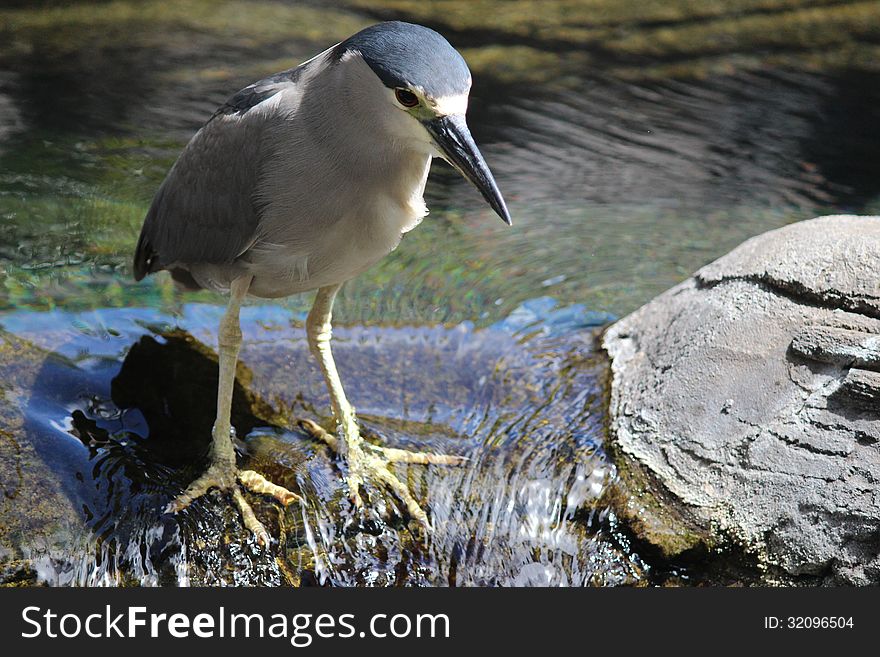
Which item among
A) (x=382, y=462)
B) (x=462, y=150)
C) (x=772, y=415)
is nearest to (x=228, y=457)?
(x=382, y=462)

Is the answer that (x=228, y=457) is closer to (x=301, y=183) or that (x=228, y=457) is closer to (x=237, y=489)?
(x=237, y=489)

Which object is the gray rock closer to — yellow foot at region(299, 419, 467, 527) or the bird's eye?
yellow foot at region(299, 419, 467, 527)

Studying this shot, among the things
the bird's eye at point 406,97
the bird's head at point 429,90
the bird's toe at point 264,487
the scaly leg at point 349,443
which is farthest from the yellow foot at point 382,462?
the bird's eye at point 406,97

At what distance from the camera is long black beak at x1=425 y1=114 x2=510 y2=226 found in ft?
9.55

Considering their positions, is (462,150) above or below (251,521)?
above

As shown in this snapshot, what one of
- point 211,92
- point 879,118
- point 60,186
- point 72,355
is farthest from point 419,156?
point 879,118

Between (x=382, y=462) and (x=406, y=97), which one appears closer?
(x=406, y=97)

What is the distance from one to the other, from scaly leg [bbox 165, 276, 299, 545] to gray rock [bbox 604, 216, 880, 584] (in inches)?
53.2

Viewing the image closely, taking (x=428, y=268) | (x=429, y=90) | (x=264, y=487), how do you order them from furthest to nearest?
(x=428, y=268), (x=264, y=487), (x=429, y=90)

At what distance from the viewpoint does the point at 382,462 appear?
12.4ft

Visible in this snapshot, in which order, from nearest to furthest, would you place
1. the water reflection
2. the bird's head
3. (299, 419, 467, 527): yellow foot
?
the bird's head, the water reflection, (299, 419, 467, 527): yellow foot

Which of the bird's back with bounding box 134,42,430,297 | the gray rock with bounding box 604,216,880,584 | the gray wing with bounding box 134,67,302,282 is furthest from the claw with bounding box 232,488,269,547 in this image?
the gray rock with bounding box 604,216,880,584

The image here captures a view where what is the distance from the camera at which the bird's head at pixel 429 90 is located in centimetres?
291

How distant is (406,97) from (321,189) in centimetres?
50
